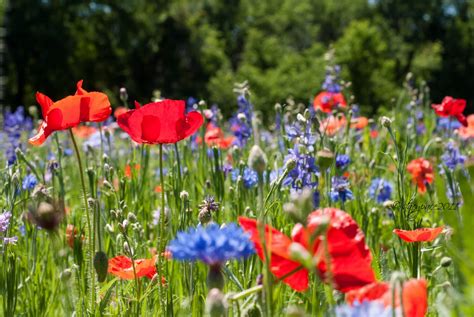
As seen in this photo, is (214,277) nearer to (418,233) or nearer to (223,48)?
(418,233)

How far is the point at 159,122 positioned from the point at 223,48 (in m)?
26.1

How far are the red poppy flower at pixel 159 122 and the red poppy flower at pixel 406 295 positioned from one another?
0.53 metres

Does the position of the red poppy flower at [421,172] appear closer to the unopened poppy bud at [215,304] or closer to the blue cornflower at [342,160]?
the blue cornflower at [342,160]

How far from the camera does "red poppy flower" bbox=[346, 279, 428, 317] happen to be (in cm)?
73

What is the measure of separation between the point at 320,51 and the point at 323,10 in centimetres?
601

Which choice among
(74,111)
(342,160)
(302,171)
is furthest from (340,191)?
(74,111)

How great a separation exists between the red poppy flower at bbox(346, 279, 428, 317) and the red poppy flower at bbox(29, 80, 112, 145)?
0.62m

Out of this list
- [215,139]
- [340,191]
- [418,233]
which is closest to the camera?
[418,233]

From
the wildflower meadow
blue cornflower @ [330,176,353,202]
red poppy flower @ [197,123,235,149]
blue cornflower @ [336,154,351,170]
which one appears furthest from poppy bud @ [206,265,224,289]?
red poppy flower @ [197,123,235,149]

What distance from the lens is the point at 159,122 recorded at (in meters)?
1.19

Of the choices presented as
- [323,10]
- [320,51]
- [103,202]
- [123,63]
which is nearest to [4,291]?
[103,202]

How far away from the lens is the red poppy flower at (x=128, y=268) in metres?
1.20

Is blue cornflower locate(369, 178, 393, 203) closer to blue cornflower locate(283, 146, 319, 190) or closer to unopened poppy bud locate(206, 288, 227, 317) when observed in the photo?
blue cornflower locate(283, 146, 319, 190)

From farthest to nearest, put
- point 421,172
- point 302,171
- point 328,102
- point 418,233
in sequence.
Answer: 1. point 328,102
2. point 421,172
3. point 302,171
4. point 418,233
